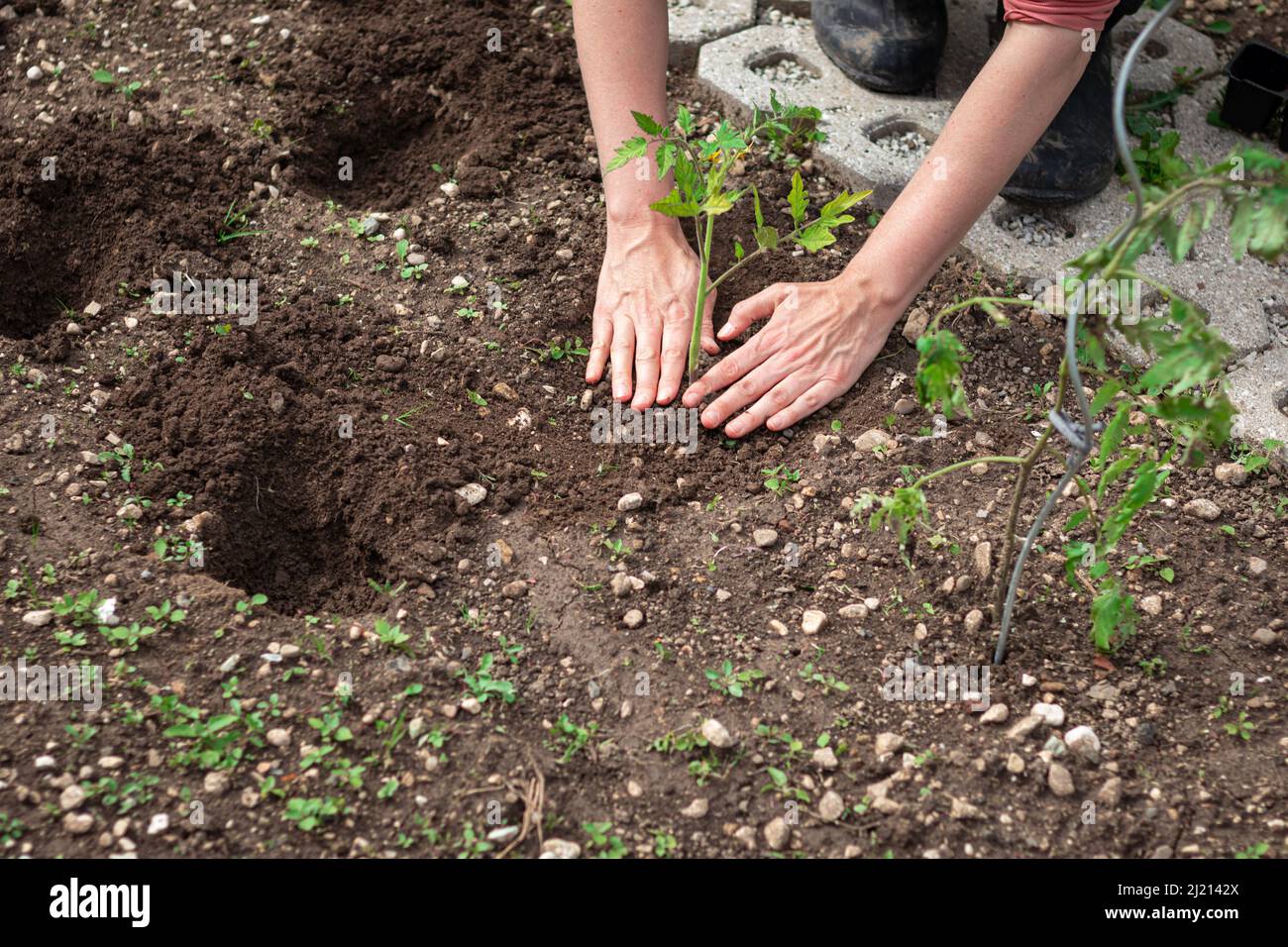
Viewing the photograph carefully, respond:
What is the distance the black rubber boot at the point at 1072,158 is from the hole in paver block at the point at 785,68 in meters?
0.76

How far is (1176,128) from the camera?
130 inches

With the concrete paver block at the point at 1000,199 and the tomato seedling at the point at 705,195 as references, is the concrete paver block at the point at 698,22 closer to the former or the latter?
the concrete paver block at the point at 1000,199

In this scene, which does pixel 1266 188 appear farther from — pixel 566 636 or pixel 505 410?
pixel 505 410

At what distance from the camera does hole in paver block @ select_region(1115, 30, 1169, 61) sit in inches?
138

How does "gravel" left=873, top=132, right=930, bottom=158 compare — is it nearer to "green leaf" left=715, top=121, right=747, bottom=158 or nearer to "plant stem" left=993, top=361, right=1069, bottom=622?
"green leaf" left=715, top=121, right=747, bottom=158

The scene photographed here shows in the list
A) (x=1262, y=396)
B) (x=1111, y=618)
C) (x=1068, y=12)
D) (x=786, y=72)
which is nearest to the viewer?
(x=1111, y=618)

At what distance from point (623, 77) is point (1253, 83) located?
76.1 inches

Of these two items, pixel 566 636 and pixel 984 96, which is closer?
pixel 566 636

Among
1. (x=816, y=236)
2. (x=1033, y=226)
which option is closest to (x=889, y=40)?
(x=1033, y=226)

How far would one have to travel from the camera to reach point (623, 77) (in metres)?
2.76

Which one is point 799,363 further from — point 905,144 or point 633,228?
point 905,144

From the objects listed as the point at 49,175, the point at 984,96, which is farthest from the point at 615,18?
the point at 49,175

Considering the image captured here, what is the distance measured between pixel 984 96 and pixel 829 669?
4.24 feet
